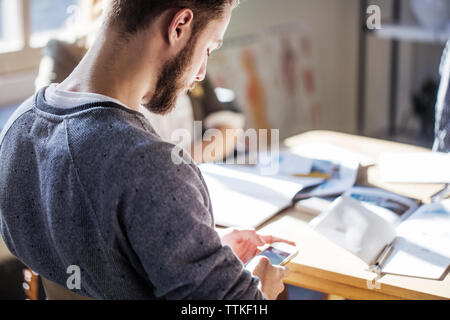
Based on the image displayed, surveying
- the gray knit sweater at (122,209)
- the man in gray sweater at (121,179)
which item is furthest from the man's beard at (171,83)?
the gray knit sweater at (122,209)

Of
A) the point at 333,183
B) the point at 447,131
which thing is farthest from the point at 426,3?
the point at 333,183

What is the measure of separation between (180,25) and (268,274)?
0.49m

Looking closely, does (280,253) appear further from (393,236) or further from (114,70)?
(114,70)

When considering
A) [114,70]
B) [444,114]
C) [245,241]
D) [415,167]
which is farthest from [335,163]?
[114,70]

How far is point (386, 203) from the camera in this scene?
1.50m

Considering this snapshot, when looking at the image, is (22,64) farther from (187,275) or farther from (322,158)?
(187,275)

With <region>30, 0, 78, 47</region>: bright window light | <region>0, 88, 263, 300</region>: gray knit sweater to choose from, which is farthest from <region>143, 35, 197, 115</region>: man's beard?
<region>30, 0, 78, 47</region>: bright window light

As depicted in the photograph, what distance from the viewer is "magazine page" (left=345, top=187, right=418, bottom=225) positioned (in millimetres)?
1452

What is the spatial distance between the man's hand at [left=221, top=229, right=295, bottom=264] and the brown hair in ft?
1.58

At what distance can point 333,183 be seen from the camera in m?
1.61

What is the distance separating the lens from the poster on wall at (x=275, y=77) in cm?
320

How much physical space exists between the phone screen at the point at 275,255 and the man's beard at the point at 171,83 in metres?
0.35

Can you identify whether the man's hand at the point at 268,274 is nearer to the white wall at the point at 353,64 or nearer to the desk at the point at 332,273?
the desk at the point at 332,273
